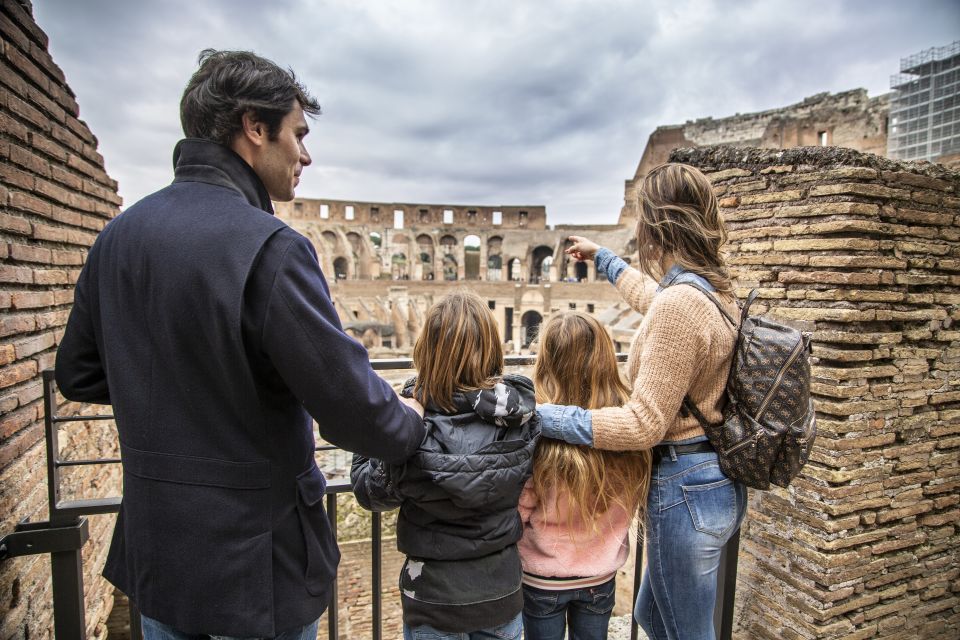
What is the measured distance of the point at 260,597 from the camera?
4.14 feet

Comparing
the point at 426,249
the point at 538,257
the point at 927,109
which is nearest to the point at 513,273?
the point at 538,257

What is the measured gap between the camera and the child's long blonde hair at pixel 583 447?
185cm

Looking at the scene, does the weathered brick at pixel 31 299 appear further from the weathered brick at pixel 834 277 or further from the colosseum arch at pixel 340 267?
the colosseum arch at pixel 340 267

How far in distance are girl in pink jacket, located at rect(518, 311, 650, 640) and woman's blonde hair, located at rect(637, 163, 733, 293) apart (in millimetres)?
411

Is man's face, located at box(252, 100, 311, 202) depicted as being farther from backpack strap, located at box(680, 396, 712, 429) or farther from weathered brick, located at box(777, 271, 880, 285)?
weathered brick, located at box(777, 271, 880, 285)

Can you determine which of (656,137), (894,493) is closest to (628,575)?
(894,493)

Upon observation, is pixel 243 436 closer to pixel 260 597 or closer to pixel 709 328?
pixel 260 597

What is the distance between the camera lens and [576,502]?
1862 mm

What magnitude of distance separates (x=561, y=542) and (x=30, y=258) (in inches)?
125

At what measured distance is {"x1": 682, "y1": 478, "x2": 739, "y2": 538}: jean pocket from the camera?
180 cm

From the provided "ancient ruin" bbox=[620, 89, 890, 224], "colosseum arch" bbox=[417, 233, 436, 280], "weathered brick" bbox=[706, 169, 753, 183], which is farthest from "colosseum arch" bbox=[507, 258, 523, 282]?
"weathered brick" bbox=[706, 169, 753, 183]

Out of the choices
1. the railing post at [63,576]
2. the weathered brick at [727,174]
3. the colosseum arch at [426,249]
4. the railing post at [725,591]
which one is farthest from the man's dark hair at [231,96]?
the colosseum arch at [426,249]

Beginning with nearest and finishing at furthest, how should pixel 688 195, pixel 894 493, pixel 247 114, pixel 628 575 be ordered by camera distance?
pixel 247 114 < pixel 688 195 < pixel 894 493 < pixel 628 575

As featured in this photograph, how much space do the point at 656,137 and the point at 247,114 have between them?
98.3 ft
